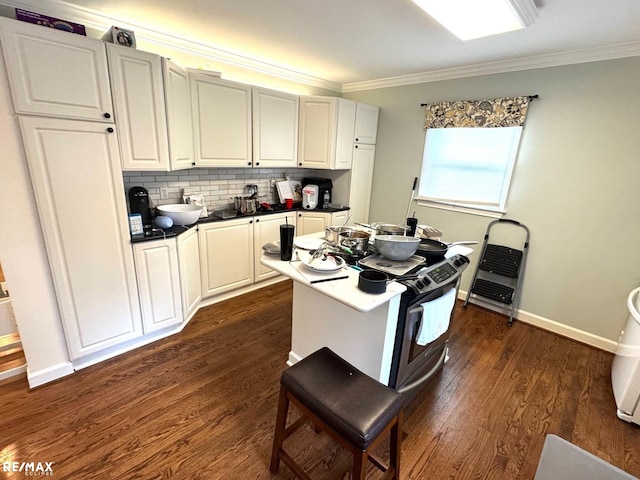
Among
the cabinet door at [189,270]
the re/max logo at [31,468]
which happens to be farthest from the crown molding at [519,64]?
the re/max logo at [31,468]

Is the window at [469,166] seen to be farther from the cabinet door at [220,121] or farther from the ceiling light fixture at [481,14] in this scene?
the cabinet door at [220,121]

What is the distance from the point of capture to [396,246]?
160 cm

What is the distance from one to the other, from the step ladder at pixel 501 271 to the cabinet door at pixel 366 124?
5.74 feet

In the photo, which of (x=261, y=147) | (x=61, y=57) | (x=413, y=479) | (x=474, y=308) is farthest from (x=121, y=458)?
(x=474, y=308)

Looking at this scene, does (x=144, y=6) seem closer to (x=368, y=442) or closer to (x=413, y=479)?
(x=368, y=442)

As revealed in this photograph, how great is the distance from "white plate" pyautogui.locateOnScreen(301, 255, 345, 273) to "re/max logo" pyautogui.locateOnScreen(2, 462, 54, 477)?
1576mm

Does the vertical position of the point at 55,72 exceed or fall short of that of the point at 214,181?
it exceeds it

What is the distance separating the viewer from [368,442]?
1.05 meters

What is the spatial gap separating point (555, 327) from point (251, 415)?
2.83 m

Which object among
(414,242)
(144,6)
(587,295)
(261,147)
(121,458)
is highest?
(144,6)

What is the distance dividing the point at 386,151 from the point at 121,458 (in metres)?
3.69

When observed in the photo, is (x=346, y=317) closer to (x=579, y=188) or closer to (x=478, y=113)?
(x=579, y=188)

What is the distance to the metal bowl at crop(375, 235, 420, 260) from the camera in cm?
159

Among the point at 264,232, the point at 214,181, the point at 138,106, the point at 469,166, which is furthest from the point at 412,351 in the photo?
the point at 214,181
